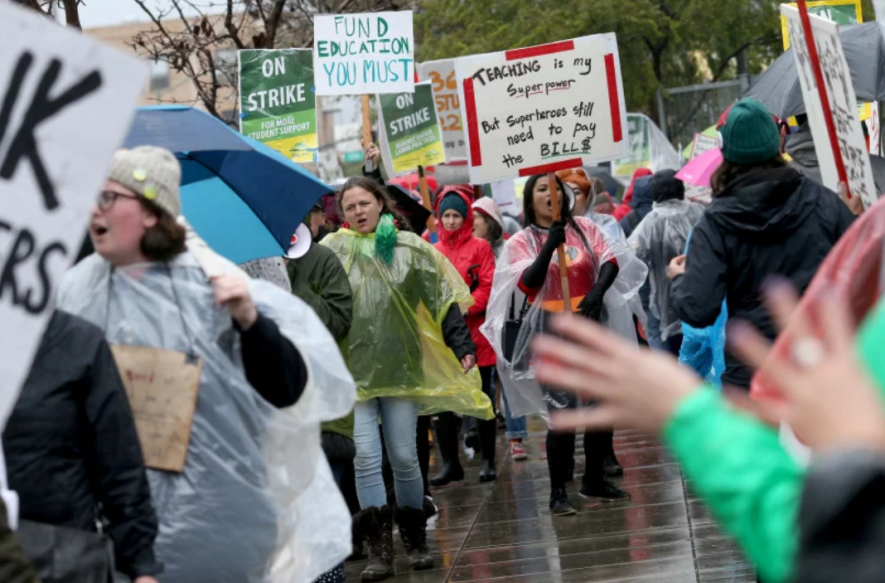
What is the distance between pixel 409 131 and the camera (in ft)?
47.5

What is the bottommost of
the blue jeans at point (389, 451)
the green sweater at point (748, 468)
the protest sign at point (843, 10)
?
the blue jeans at point (389, 451)

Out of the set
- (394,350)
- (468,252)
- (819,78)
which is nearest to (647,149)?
(468,252)

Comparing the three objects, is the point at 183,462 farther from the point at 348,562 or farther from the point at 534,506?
the point at 534,506

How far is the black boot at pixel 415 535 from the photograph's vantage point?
25.4 ft

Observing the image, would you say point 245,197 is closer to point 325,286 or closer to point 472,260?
point 325,286

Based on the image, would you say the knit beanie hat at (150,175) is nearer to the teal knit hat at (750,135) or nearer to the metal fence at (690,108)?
the teal knit hat at (750,135)

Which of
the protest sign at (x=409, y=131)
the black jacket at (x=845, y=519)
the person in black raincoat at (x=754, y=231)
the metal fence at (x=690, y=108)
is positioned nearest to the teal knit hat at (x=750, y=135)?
the person in black raincoat at (x=754, y=231)

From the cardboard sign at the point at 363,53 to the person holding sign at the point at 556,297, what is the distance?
2.79m

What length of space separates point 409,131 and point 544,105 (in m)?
5.33

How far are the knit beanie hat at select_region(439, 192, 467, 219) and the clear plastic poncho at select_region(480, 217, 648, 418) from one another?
1.87m

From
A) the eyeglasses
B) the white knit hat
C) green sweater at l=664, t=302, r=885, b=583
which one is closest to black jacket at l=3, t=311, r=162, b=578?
the eyeglasses

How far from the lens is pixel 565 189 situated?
9.21 metres

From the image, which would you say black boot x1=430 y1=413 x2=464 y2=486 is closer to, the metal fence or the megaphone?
the megaphone

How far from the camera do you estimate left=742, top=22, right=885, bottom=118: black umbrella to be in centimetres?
899
